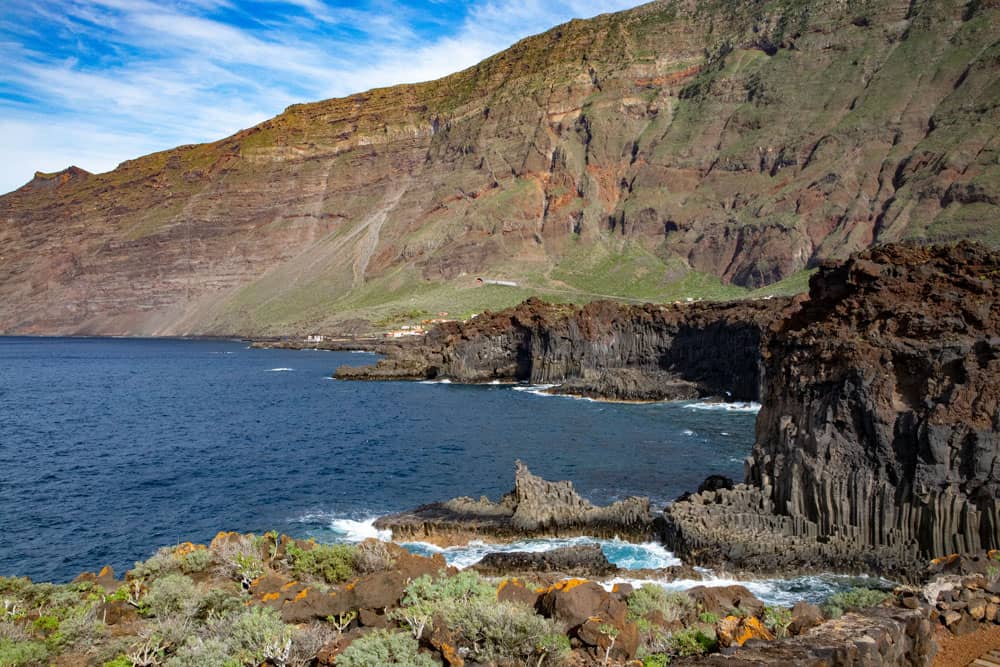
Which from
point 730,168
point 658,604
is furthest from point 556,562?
point 730,168

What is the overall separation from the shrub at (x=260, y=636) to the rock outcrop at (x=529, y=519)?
13698 mm

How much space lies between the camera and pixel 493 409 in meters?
62.3

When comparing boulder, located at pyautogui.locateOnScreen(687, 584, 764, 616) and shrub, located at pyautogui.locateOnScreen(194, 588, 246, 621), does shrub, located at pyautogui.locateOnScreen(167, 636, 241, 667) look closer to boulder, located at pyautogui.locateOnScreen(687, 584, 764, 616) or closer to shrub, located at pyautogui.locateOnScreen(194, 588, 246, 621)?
shrub, located at pyautogui.locateOnScreen(194, 588, 246, 621)

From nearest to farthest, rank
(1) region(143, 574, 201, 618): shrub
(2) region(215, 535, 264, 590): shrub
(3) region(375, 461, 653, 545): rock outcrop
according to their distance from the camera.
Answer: (1) region(143, 574, 201, 618): shrub
(2) region(215, 535, 264, 590): shrub
(3) region(375, 461, 653, 545): rock outcrop

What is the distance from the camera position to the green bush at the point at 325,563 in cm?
1852

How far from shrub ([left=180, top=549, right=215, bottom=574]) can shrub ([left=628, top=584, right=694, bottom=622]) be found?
10.3 meters

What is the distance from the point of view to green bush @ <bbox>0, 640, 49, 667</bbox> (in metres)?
12.4

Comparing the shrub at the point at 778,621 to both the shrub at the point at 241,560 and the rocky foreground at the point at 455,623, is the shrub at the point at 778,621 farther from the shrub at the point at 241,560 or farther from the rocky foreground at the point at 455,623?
the shrub at the point at 241,560

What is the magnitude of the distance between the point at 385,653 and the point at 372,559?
699cm

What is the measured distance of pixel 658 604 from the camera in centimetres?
1570

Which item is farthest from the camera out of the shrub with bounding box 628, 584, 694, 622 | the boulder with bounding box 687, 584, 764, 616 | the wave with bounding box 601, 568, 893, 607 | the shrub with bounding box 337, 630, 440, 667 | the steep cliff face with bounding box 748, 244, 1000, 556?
the steep cliff face with bounding box 748, 244, 1000, 556

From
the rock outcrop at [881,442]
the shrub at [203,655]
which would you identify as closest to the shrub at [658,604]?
the rock outcrop at [881,442]

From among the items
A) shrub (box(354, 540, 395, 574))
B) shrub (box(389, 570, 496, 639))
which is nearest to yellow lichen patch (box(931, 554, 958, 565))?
shrub (box(389, 570, 496, 639))

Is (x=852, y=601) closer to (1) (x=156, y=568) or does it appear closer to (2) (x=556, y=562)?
(2) (x=556, y=562)
